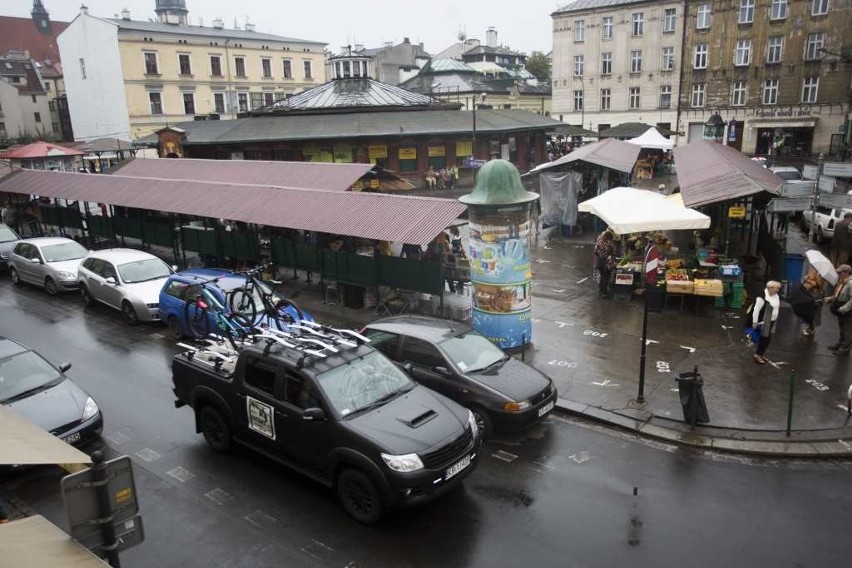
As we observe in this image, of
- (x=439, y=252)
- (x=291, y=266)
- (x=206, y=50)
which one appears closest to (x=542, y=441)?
(x=439, y=252)

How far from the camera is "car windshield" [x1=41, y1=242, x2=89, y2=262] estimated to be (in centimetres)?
1973

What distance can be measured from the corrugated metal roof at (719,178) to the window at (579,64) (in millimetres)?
35849

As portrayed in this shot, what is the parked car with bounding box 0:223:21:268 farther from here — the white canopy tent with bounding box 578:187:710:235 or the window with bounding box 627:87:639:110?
the window with bounding box 627:87:639:110

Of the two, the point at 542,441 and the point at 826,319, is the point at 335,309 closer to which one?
the point at 542,441

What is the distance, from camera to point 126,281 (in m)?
16.6

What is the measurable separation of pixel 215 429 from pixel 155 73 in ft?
180

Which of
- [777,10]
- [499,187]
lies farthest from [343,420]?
[777,10]

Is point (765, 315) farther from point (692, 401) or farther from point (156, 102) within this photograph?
point (156, 102)

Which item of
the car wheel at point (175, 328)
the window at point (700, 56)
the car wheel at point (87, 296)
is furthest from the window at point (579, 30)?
the car wheel at point (175, 328)

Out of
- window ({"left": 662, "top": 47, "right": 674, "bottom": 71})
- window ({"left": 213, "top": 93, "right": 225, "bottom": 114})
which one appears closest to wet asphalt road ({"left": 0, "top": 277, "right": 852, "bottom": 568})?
window ({"left": 662, "top": 47, "right": 674, "bottom": 71})

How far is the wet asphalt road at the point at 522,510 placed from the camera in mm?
7125

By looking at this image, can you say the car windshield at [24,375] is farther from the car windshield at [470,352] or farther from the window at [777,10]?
the window at [777,10]

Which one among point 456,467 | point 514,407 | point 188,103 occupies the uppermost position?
point 188,103

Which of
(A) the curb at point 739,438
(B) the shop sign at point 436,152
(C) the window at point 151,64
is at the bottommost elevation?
(A) the curb at point 739,438
